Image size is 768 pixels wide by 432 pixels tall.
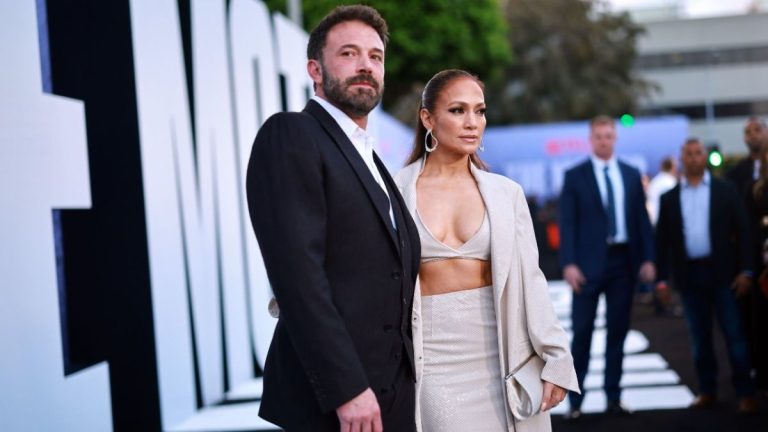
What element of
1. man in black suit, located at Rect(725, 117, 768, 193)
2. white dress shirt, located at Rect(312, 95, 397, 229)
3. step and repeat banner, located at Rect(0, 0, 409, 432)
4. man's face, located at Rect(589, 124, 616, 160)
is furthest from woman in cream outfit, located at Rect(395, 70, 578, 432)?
man in black suit, located at Rect(725, 117, 768, 193)

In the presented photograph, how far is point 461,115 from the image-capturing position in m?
3.60

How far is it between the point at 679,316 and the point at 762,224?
16.8 feet

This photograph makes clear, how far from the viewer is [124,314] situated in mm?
5789

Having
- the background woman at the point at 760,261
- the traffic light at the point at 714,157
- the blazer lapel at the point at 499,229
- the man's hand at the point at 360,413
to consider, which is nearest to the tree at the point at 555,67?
the traffic light at the point at 714,157

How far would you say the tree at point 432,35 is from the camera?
2783cm

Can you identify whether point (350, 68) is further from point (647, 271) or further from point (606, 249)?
point (647, 271)

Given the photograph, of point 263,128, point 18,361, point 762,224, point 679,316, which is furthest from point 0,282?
point 679,316

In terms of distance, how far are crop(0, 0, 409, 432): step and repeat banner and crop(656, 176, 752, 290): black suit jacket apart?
3.55 metres

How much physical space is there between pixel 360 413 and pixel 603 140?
4.96 m

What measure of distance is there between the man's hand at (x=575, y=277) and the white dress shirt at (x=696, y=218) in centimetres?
94

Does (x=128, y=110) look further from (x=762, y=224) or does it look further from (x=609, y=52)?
(x=609, y=52)

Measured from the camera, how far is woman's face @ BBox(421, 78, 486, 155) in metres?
3.59

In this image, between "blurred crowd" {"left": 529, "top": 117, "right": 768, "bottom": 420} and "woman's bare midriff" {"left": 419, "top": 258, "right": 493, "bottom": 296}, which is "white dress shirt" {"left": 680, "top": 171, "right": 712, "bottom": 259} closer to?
"blurred crowd" {"left": 529, "top": 117, "right": 768, "bottom": 420}

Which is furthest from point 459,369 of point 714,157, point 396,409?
point 714,157
